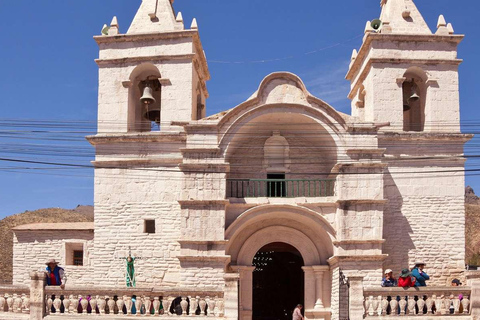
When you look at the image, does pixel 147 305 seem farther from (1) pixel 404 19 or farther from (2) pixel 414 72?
(1) pixel 404 19

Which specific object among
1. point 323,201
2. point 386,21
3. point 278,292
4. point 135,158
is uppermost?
point 386,21

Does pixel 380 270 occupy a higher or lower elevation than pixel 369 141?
lower

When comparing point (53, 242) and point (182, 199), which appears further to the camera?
point (53, 242)

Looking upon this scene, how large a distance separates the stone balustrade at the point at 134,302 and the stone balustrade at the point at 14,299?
0.71 metres

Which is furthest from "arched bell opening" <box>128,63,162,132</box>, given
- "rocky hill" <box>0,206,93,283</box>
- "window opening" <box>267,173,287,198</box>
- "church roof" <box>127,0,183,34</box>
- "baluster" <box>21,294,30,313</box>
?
"rocky hill" <box>0,206,93,283</box>

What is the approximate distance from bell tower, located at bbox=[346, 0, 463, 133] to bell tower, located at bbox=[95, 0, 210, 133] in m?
6.69

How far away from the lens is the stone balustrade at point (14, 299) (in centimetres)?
1744

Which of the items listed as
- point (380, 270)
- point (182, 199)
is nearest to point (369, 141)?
→ point (380, 270)

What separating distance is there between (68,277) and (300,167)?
9.38 m

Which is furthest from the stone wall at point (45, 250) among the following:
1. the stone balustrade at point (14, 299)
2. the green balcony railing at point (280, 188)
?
the stone balustrade at point (14, 299)

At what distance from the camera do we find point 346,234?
2100 centimetres

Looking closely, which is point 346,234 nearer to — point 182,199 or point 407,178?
point 407,178

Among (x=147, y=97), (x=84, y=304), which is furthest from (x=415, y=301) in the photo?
(x=147, y=97)

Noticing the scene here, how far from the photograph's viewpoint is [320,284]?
22.1 m
